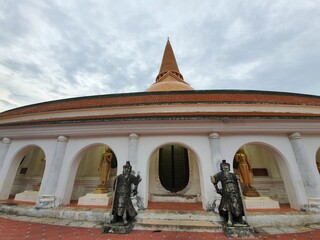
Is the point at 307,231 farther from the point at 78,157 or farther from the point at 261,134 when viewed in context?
the point at 78,157

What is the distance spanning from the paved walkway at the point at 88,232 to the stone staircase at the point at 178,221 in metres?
0.18

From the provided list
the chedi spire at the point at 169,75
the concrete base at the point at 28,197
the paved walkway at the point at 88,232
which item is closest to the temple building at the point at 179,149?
the concrete base at the point at 28,197

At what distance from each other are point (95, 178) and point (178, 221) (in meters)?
4.81

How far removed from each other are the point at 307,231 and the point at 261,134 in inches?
123

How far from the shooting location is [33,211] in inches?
205

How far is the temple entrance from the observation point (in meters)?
6.57

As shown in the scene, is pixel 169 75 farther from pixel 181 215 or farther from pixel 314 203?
pixel 314 203

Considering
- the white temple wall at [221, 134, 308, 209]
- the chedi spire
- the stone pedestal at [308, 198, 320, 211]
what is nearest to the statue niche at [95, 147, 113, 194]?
the white temple wall at [221, 134, 308, 209]

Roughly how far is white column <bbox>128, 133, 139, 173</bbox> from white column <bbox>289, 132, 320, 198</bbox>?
615 cm

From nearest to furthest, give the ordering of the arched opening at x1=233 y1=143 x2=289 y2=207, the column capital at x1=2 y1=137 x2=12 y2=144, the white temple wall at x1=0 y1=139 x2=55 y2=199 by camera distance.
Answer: the arched opening at x1=233 y1=143 x2=289 y2=207 → the white temple wall at x1=0 y1=139 x2=55 y2=199 → the column capital at x1=2 y1=137 x2=12 y2=144

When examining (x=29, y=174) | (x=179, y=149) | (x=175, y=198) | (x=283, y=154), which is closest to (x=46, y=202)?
(x=29, y=174)

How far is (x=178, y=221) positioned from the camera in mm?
4344

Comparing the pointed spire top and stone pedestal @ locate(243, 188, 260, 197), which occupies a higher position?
the pointed spire top

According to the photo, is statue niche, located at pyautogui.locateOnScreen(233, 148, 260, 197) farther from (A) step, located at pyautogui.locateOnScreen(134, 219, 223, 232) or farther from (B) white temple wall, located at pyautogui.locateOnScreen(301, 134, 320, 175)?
(A) step, located at pyautogui.locateOnScreen(134, 219, 223, 232)
